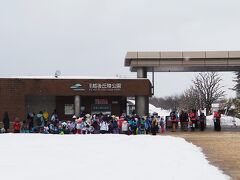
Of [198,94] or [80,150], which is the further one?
[198,94]

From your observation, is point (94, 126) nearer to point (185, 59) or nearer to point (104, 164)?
point (185, 59)

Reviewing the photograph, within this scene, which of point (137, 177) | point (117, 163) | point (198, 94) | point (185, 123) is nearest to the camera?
point (137, 177)

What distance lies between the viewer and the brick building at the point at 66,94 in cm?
3312

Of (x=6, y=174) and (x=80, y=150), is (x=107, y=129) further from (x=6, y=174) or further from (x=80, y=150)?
(x=6, y=174)

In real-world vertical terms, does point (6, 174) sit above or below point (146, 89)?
below

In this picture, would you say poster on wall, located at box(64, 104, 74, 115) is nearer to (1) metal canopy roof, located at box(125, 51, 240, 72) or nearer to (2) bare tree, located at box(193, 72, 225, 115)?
(1) metal canopy roof, located at box(125, 51, 240, 72)

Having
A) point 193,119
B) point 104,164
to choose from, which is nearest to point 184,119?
point 193,119

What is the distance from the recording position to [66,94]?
3350 cm

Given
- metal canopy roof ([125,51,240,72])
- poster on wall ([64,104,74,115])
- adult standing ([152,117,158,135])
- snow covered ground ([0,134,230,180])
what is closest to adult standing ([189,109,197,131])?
adult standing ([152,117,158,135])

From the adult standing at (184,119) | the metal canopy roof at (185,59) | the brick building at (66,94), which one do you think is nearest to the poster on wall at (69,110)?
the brick building at (66,94)

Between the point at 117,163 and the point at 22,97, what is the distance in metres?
21.3

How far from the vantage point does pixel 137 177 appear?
10281mm

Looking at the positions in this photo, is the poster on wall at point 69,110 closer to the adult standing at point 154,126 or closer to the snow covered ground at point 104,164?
the adult standing at point 154,126

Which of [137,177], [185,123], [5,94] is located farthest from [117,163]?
[5,94]
